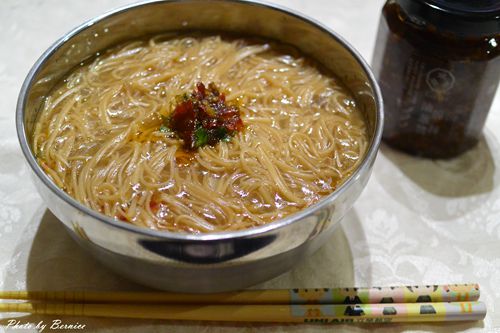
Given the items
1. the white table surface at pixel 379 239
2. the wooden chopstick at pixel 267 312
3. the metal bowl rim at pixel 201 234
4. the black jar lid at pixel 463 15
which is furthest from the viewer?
the black jar lid at pixel 463 15

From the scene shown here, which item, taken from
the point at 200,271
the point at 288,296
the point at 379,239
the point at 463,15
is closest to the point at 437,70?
the point at 463,15

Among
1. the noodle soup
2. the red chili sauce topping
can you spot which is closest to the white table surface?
the noodle soup

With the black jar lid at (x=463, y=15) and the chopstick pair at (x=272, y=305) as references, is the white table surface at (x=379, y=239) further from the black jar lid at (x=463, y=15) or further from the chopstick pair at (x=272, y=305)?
the black jar lid at (x=463, y=15)

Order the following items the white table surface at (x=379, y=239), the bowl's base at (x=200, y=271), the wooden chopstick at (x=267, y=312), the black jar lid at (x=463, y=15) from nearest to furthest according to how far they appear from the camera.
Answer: the bowl's base at (x=200, y=271) < the wooden chopstick at (x=267, y=312) < the white table surface at (x=379, y=239) < the black jar lid at (x=463, y=15)

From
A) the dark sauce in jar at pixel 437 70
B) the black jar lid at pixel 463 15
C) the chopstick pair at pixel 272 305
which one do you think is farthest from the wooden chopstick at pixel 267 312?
the black jar lid at pixel 463 15

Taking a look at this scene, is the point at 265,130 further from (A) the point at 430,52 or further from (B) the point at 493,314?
(B) the point at 493,314

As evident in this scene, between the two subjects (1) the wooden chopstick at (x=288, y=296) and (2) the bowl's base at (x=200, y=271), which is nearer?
(2) the bowl's base at (x=200, y=271)

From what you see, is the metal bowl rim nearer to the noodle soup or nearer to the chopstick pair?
the noodle soup
